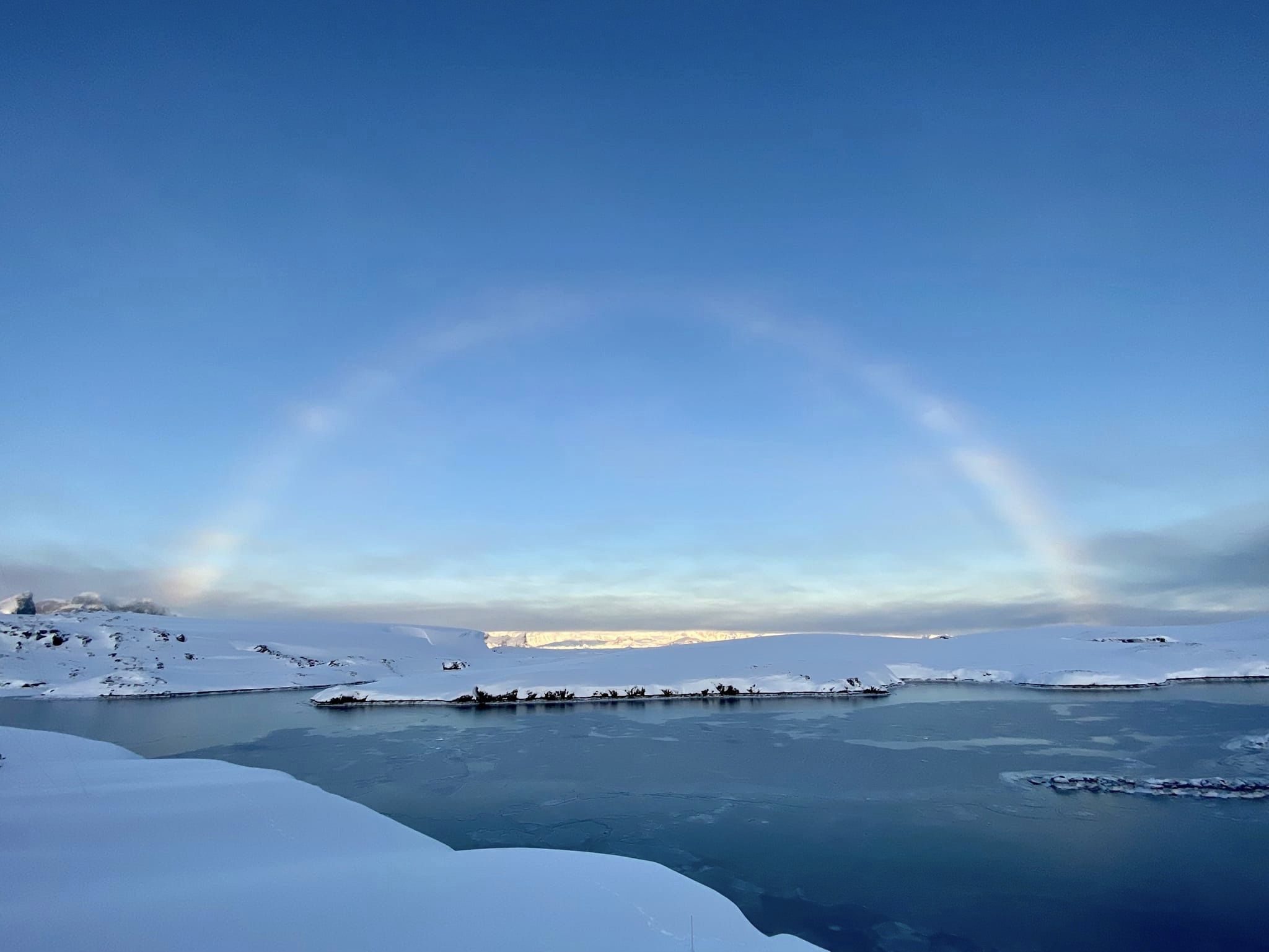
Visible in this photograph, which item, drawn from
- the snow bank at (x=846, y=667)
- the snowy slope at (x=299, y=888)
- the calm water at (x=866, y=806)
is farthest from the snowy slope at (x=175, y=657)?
the snowy slope at (x=299, y=888)

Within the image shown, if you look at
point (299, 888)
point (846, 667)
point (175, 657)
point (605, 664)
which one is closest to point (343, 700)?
point (605, 664)

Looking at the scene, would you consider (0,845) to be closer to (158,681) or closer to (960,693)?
(960,693)

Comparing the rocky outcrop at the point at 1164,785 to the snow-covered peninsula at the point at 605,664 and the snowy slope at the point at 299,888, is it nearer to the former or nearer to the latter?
the snowy slope at the point at 299,888

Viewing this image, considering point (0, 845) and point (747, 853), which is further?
point (747, 853)

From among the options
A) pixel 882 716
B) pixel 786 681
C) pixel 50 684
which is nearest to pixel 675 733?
pixel 882 716

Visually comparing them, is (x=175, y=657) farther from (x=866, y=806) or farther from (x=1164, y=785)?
(x=1164, y=785)

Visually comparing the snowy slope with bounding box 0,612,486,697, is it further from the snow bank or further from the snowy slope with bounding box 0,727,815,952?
the snowy slope with bounding box 0,727,815,952
